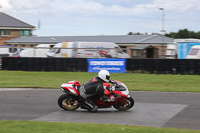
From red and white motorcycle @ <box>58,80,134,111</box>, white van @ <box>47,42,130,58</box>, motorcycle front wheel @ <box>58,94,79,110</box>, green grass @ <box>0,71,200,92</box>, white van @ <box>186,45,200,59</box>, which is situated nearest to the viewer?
red and white motorcycle @ <box>58,80,134,111</box>

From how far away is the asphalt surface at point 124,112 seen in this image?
811cm

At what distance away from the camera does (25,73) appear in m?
21.2

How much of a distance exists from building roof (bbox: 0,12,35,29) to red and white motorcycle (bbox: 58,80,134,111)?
5627 cm

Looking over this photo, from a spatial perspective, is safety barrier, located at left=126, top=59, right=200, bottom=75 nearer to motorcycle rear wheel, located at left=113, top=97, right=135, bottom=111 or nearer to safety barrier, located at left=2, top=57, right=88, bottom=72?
safety barrier, located at left=2, top=57, right=88, bottom=72

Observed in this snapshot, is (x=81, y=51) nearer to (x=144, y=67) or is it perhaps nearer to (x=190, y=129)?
(x=144, y=67)

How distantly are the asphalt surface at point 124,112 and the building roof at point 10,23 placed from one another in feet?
175

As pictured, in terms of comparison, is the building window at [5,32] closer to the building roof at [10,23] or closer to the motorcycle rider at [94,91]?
the building roof at [10,23]

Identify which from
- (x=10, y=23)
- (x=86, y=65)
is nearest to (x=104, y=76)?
(x=86, y=65)

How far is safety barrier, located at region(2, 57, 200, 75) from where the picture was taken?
64.8ft

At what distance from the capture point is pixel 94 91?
9172 mm

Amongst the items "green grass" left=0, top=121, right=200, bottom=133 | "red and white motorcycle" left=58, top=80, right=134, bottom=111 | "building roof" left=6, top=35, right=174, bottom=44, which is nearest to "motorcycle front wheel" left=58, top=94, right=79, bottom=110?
"red and white motorcycle" left=58, top=80, right=134, bottom=111

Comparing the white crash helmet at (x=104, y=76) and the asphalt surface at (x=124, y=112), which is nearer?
the asphalt surface at (x=124, y=112)

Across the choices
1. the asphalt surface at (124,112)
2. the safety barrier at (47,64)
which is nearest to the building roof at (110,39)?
the safety barrier at (47,64)

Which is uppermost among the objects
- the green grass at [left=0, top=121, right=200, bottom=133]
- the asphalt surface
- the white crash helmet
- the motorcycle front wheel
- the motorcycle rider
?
the white crash helmet
